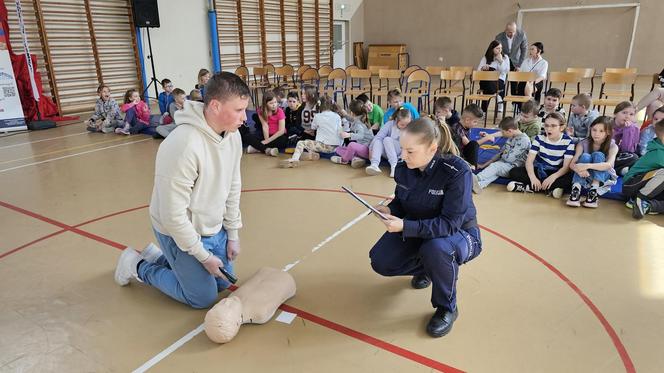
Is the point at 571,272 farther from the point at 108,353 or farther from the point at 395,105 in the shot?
the point at 395,105

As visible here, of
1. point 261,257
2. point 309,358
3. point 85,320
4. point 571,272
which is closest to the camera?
point 309,358

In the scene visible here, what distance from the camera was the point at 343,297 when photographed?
2498mm

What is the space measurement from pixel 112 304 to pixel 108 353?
18.2 inches

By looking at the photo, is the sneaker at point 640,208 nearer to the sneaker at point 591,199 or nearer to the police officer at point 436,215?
the sneaker at point 591,199

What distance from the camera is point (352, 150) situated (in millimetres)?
5238

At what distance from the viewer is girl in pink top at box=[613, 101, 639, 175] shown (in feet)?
14.2

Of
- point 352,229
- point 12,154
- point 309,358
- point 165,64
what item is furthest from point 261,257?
point 165,64

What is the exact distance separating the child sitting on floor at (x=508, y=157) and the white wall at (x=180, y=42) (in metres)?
8.46

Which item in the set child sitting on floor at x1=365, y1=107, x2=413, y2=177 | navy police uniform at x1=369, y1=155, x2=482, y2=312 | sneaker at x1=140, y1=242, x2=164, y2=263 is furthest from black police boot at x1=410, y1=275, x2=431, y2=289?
child sitting on floor at x1=365, y1=107, x2=413, y2=177

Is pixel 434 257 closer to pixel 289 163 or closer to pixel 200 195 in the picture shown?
pixel 200 195

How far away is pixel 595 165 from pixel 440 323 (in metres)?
2.54

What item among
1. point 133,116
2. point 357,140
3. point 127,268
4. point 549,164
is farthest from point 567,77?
point 133,116

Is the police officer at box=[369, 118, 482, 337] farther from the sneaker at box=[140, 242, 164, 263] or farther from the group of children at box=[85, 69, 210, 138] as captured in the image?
the group of children at box=[85, 69, 210, 138]

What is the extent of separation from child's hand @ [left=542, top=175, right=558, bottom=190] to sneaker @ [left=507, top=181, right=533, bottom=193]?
0.14 meters
